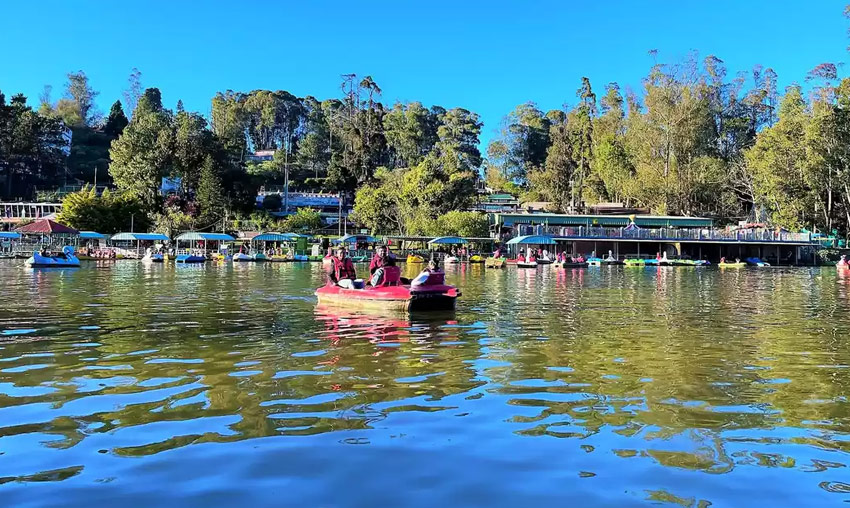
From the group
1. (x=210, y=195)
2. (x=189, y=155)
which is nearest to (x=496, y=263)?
(x=210, y=195)

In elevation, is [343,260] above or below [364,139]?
below

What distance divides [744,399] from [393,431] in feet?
13.4

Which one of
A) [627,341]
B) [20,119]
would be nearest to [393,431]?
[627,341]

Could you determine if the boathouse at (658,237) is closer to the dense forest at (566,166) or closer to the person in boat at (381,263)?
the dense forest at (566,166)

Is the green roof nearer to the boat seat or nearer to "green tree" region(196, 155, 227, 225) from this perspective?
"green tree" region(196, 155, 227, 225)

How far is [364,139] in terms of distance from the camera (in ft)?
282

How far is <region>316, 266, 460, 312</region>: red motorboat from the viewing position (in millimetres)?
15406

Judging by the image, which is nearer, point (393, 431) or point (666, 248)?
point (393, 431)

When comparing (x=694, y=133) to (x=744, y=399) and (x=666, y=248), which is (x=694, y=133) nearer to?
(x=666, y=248)

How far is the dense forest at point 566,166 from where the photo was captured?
2447 inches

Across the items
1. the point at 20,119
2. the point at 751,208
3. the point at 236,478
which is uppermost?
the point at 20,119

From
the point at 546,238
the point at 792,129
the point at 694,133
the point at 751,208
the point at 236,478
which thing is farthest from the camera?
the point at 751,208

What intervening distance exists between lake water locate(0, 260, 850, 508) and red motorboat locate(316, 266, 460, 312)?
121cm

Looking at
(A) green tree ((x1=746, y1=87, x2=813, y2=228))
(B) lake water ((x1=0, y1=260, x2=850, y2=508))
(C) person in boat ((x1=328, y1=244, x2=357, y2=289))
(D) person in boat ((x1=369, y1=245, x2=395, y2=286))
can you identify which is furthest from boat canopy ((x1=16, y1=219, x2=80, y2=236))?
(A) green tree ((x1=746, y1=87, x2=813, y2=228))
